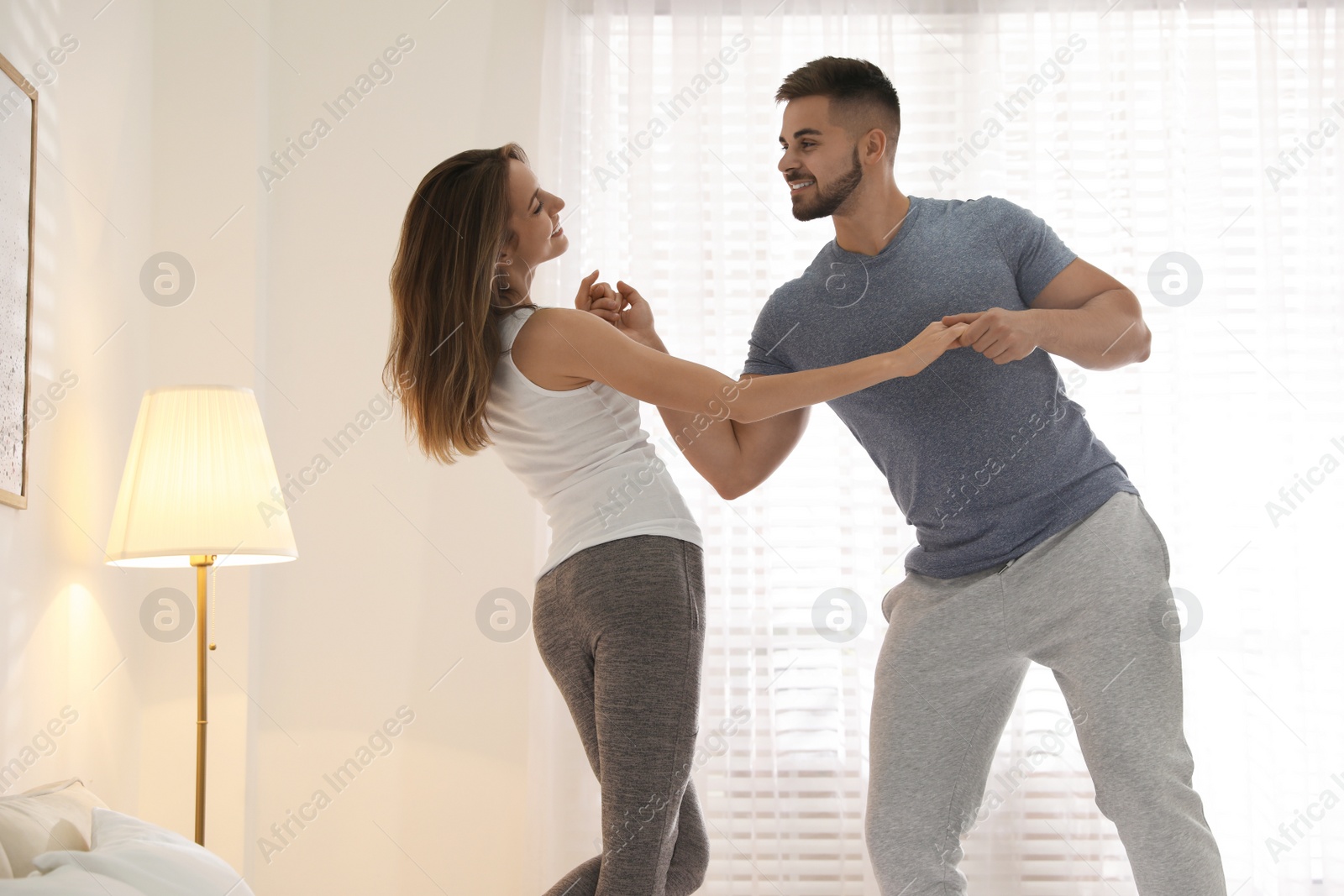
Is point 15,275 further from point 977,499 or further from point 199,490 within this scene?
point 977,499

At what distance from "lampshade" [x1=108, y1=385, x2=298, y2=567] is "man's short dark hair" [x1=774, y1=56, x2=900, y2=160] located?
125 cm

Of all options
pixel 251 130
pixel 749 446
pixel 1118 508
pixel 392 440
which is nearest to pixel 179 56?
pixel 251 130

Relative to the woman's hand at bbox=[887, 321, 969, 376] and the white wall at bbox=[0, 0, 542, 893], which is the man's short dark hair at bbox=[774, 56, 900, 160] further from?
the white wall at bbox=[0, 0, 542, 893]

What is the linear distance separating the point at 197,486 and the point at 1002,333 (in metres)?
1.53

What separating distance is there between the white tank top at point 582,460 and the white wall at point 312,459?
4.03 feet

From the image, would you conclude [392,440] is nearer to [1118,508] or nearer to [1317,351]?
[1118,508]

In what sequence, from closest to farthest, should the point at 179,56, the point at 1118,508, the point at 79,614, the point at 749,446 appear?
1. the point at 1118,508
2. the point at 749,446
3. the point at 79,614
4. the point at 179,56

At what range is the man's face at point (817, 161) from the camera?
184 cm

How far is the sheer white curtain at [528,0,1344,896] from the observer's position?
2746mm

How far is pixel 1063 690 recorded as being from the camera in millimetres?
1627

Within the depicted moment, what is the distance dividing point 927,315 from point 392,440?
167 cm

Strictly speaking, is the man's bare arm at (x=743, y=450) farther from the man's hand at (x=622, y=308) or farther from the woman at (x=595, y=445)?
the woman at (x=595, y=445)

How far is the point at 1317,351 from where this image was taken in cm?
291

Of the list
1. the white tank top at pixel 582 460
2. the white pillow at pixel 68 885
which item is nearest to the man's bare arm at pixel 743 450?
the white tank top at pixel 582 460
